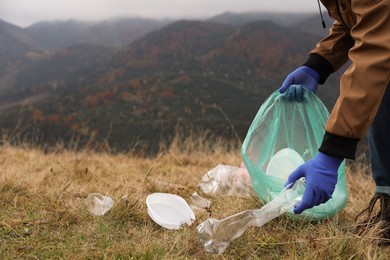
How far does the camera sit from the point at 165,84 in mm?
61938

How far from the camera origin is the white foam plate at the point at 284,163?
1.86 m

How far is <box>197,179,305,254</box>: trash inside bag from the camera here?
1304 millimetres

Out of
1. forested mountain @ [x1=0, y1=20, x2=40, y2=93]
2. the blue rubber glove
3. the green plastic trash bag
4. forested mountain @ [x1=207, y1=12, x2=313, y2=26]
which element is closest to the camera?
the blue rubber glove

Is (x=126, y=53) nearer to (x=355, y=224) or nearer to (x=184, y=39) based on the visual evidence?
(x=184, y=39)

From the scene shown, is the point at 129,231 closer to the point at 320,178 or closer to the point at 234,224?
the point at 234,224

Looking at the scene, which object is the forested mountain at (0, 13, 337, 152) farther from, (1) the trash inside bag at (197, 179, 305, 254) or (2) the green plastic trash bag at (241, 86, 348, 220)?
(1) the trash inside bag at (197, 179, 305, 254)

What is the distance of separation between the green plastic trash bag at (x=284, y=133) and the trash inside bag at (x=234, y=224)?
0.82ft

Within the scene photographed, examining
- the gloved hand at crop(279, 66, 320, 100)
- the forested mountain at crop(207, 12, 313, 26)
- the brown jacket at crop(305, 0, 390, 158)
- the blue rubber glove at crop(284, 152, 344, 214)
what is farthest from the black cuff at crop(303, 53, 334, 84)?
the forested mountain at crop(207, 12, 313, 26)

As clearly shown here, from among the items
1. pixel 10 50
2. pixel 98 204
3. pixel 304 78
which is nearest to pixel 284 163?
pixel 304 78

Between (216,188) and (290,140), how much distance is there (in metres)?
0.47

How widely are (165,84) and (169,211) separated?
60852 millimetres

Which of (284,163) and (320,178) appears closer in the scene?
(320,178)

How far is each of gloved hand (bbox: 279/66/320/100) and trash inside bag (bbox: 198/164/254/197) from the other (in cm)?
58

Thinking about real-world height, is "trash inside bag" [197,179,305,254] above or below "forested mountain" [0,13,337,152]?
above
